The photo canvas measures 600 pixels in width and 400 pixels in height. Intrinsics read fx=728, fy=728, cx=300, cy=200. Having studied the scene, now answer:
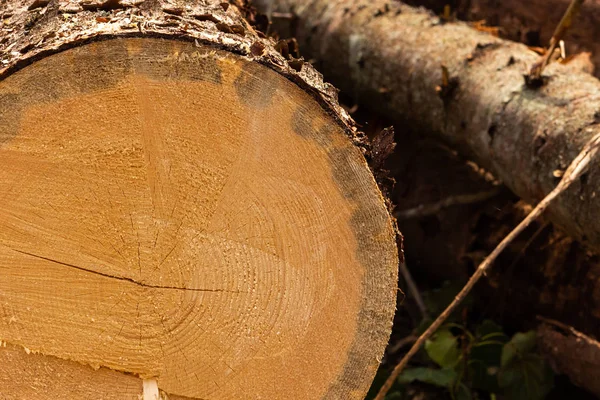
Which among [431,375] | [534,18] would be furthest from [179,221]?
[534,18]

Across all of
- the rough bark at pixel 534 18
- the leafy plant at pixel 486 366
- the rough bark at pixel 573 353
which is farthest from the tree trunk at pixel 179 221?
the rough bark at pixel 534 18

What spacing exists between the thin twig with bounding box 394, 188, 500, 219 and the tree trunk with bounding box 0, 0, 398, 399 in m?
1.04

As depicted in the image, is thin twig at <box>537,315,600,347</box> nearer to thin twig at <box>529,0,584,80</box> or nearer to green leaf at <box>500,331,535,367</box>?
green leaf at <box>500,331,535,367</box>

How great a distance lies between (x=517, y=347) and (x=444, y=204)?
1.78 feet

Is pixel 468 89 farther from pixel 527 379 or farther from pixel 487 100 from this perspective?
pixel 527 379

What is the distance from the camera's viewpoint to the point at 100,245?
1.30 m

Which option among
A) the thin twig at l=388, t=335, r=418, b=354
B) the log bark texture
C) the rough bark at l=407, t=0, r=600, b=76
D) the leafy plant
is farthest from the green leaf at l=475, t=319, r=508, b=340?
the rough bark at l=407, t=0, r=600, b=76

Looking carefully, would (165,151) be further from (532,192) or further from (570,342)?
(570,342)

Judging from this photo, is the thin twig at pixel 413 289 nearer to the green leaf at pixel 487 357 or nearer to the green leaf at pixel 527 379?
the green leaf at pixel 487 357

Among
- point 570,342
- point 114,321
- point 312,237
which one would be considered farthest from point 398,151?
point 114,321

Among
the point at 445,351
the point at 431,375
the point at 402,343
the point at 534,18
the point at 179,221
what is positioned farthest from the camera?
the point at 534,18

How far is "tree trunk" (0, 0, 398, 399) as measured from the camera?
1.25 metres

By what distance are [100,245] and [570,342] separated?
4.46ft

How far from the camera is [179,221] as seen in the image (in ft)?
4.27
